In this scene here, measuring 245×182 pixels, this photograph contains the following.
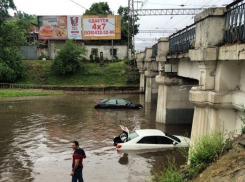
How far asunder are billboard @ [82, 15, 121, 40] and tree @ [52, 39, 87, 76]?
7.01m

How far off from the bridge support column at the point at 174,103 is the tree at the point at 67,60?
24718 mm

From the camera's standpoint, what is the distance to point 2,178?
893cm

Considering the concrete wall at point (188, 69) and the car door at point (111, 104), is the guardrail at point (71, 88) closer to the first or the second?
the car door at point (111, 104)

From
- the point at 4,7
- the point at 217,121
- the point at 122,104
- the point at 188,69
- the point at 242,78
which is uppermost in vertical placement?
the point at 4,7

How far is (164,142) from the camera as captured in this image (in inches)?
456

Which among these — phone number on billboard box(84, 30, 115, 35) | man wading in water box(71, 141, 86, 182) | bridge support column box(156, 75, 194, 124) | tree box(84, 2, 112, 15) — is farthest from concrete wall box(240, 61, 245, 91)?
tree box(84, 2, 112, 15)

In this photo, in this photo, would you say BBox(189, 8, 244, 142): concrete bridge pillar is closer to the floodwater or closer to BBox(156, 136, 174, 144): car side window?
the floodwater

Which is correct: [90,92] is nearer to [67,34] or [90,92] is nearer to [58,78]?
[58,78]

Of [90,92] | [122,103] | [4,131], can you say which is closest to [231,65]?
[4,131]

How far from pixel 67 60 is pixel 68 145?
29.0 metres

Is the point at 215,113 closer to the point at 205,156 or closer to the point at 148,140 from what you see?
the point at 205,156

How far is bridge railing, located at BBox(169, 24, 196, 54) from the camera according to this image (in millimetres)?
11255

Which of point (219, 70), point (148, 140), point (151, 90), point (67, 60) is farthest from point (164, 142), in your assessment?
point (67, 60)

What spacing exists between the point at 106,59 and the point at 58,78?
35.0 feet
